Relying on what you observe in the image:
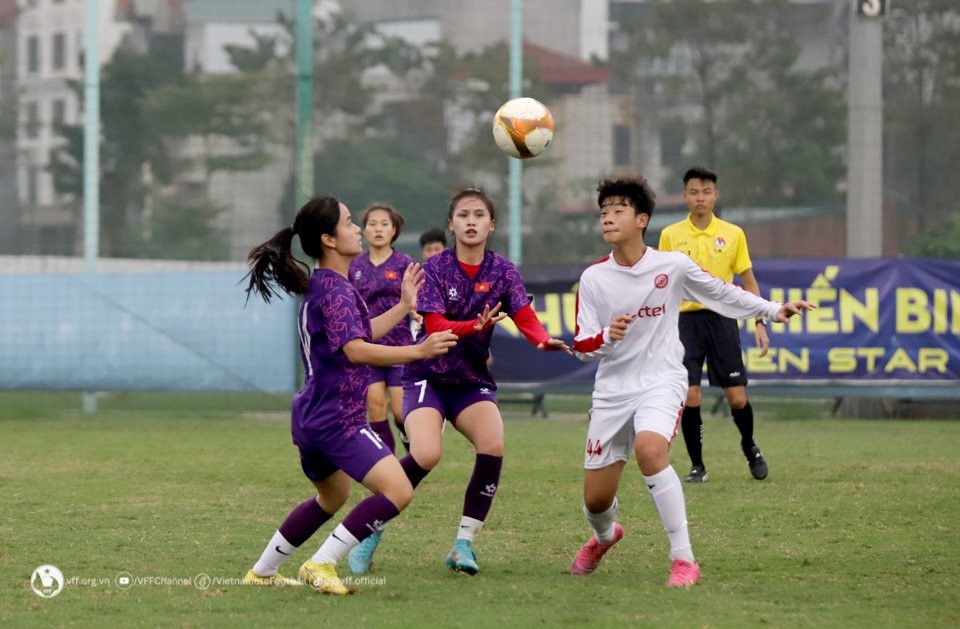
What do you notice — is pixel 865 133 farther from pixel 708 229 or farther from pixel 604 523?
pixel 604 523

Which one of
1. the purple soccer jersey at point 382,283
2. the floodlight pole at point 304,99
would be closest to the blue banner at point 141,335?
the floodlight pole at point 304,99

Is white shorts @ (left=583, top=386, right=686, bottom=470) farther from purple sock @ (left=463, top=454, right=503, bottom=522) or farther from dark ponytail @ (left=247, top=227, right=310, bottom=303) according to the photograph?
dark ponytail @ (left=247, top=227, right=310, bottom=303)

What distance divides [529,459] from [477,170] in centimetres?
749

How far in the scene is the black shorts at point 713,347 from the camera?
1057 cm

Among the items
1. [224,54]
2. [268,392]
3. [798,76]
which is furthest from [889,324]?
[224,54]

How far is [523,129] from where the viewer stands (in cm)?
875

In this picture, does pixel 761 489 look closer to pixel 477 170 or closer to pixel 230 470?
pixel 230 470

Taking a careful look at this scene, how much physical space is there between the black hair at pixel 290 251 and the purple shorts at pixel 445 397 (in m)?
1.04

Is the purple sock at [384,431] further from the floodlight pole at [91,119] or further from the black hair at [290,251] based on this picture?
the floodlight pole at [91,119]

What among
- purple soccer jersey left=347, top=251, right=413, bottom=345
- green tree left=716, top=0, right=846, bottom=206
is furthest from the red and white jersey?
green tree left=716, top=0, right=846, bottom=206

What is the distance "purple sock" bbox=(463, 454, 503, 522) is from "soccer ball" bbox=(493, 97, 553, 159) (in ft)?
7.69
